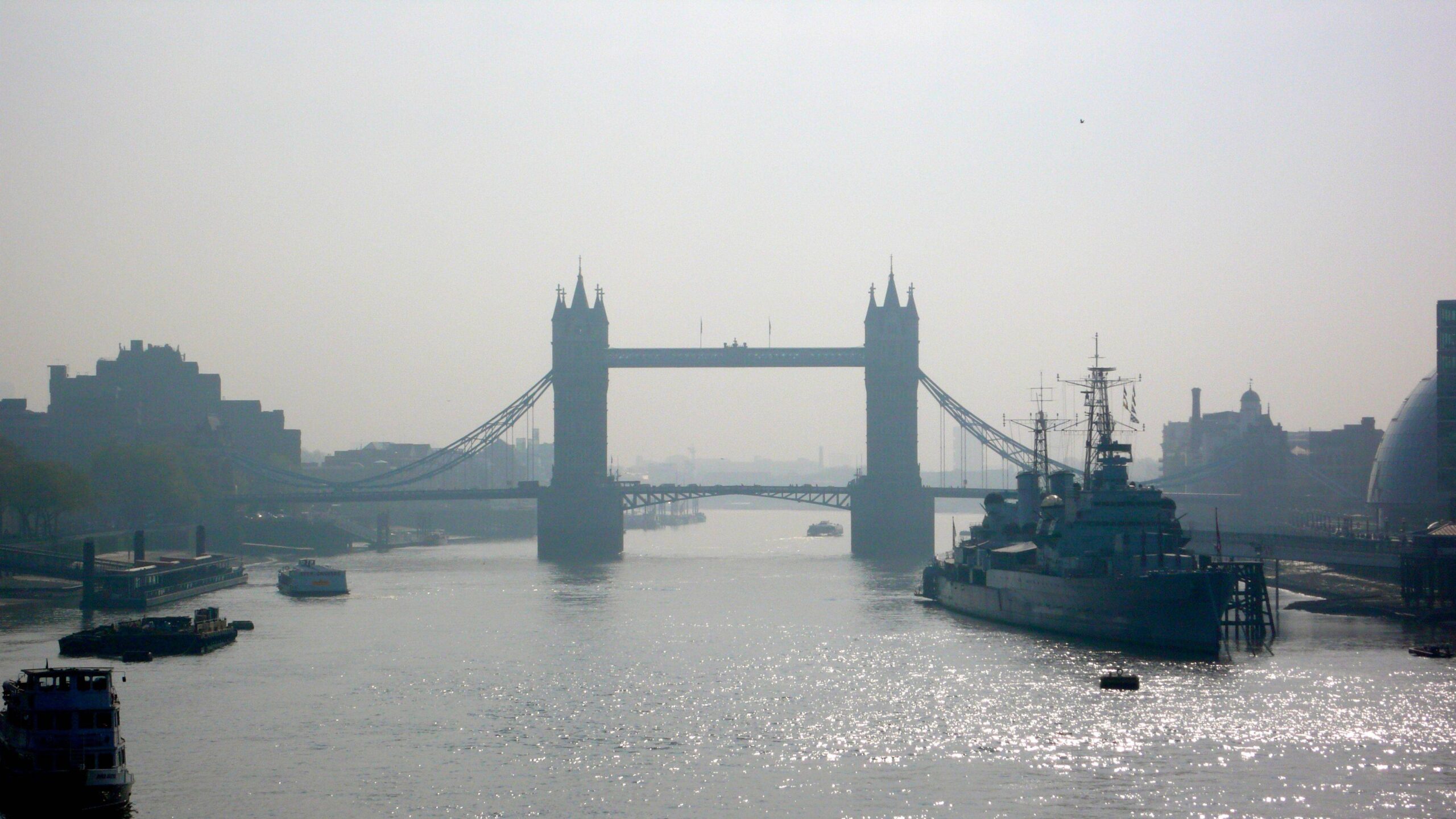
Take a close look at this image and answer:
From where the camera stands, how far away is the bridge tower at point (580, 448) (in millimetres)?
106312

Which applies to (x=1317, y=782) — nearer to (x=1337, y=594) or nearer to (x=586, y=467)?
(x=1337, y=594)

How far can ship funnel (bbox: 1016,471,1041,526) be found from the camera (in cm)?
6625

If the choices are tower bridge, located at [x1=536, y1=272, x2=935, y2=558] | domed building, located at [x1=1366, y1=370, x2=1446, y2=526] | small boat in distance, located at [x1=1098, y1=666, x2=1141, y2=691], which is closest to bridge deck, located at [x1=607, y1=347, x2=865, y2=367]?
tower bridge, located at [x1=536, y1=272, x2=935, y2=558]

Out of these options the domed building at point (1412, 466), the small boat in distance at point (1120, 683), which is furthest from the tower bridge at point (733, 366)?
the small boat in distance at point (1120, 683)

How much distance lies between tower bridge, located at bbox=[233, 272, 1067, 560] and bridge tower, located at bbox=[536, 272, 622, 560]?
0.25ft

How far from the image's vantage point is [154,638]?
50.0m

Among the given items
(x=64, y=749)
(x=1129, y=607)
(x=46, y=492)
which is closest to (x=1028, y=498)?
(x=1129, y=607)

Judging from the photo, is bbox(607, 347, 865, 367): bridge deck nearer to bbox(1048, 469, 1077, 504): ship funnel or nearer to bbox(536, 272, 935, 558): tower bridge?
bbox(536, 272, 935, 558): tower bridge

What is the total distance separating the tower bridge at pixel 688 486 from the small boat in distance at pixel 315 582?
29.8m

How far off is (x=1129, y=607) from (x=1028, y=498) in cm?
1760

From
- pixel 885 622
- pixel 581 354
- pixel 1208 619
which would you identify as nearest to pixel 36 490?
pixel 581 354

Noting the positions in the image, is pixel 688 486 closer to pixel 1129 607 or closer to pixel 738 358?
pixel 738 358

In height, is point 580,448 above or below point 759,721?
above

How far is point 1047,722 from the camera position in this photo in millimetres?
36344
